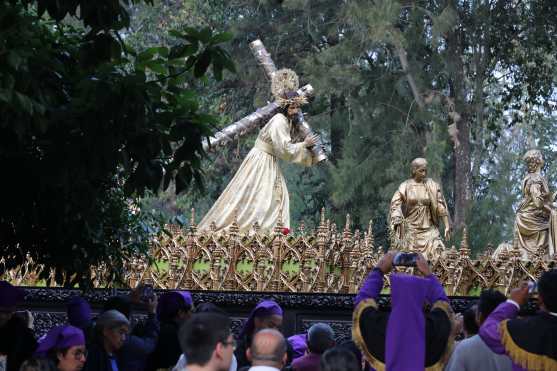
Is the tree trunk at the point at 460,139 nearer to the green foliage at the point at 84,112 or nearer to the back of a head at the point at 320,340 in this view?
the green foliage at the point at 84,112

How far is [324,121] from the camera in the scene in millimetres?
33156

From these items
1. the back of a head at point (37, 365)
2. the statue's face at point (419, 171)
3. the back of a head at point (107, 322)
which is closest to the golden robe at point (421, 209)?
the statue's face at point (419, 171)

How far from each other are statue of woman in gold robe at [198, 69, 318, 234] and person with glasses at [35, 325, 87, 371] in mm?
9067

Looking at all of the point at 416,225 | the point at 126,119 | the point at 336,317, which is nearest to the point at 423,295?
the point at 126,119

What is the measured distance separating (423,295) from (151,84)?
2.54 m

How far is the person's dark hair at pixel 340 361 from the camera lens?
6.52 metres

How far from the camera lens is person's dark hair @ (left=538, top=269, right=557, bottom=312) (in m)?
7.21

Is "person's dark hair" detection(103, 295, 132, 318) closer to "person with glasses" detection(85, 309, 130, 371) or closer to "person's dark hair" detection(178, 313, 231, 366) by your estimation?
"person with glasses" detection(85, 309, 130, 371)

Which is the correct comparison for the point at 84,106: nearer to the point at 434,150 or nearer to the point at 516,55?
the point at 434,150

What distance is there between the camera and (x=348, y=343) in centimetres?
917

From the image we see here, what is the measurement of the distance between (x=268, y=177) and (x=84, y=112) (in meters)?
9.80

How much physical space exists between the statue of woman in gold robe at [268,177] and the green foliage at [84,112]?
7909mm

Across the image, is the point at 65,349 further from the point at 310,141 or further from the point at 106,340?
the point at 310,141

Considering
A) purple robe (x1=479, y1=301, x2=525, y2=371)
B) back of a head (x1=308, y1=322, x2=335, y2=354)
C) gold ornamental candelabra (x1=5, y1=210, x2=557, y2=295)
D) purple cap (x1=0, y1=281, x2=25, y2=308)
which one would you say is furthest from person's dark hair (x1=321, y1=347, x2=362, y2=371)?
gold ornamental candelabra (x1=5, y1=210, x2=557, y2=295)
